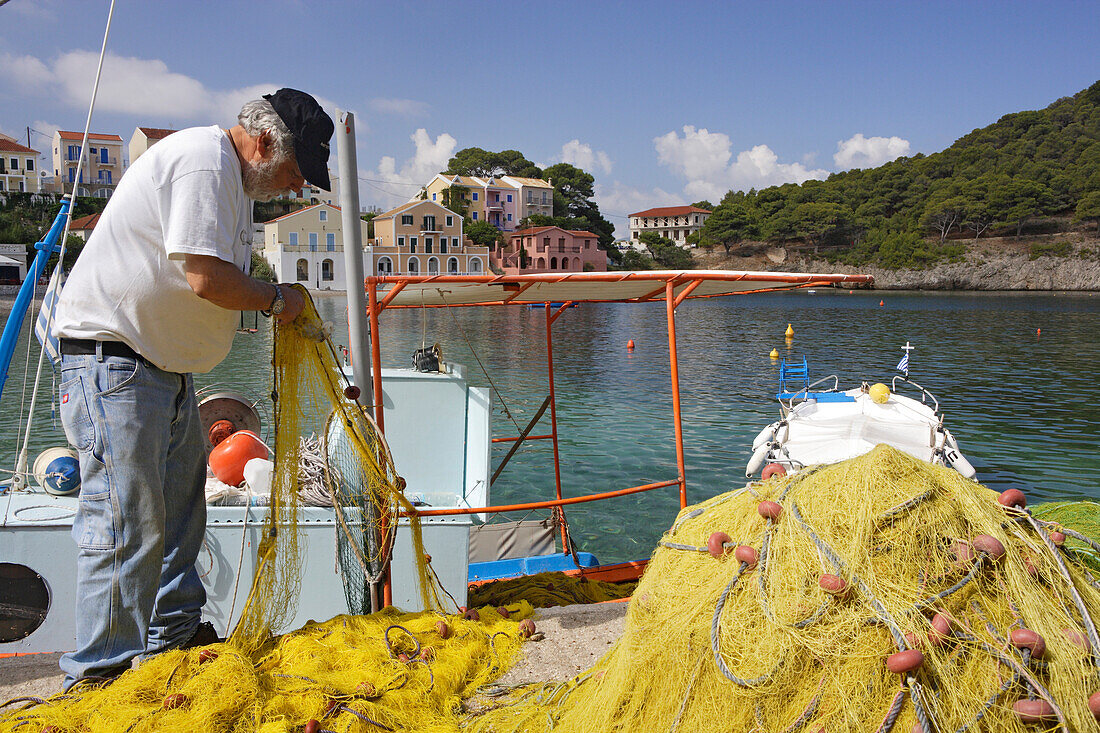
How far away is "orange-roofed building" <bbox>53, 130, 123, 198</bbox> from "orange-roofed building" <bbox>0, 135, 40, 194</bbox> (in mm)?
2820

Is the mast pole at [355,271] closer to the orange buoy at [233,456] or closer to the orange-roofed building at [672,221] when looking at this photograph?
the orange buoy at [233,456]

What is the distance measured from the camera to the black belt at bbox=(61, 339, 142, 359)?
2.37 metres

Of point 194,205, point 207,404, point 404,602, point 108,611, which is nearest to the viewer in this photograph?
point 194,205

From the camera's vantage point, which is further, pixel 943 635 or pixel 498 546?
pixel 498 546

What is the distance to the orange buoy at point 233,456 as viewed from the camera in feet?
17.2

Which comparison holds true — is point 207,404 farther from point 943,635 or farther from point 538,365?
point 538,365

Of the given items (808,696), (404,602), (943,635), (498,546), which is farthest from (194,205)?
(498,546)

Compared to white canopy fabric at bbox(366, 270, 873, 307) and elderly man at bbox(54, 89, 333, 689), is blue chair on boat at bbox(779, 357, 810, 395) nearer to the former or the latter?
white canopy fabric at bbox(366, 270, 873, 307)

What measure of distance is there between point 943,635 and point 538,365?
23312 mm

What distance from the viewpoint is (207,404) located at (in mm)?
6082

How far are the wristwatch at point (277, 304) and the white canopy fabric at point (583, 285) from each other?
82.4 inches

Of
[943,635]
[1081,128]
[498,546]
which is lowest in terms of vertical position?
[498,546]

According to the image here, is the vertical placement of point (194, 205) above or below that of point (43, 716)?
above

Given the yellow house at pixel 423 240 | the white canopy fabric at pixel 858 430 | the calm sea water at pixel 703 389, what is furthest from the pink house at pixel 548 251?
the white canopy fabric at pixel 858 430
